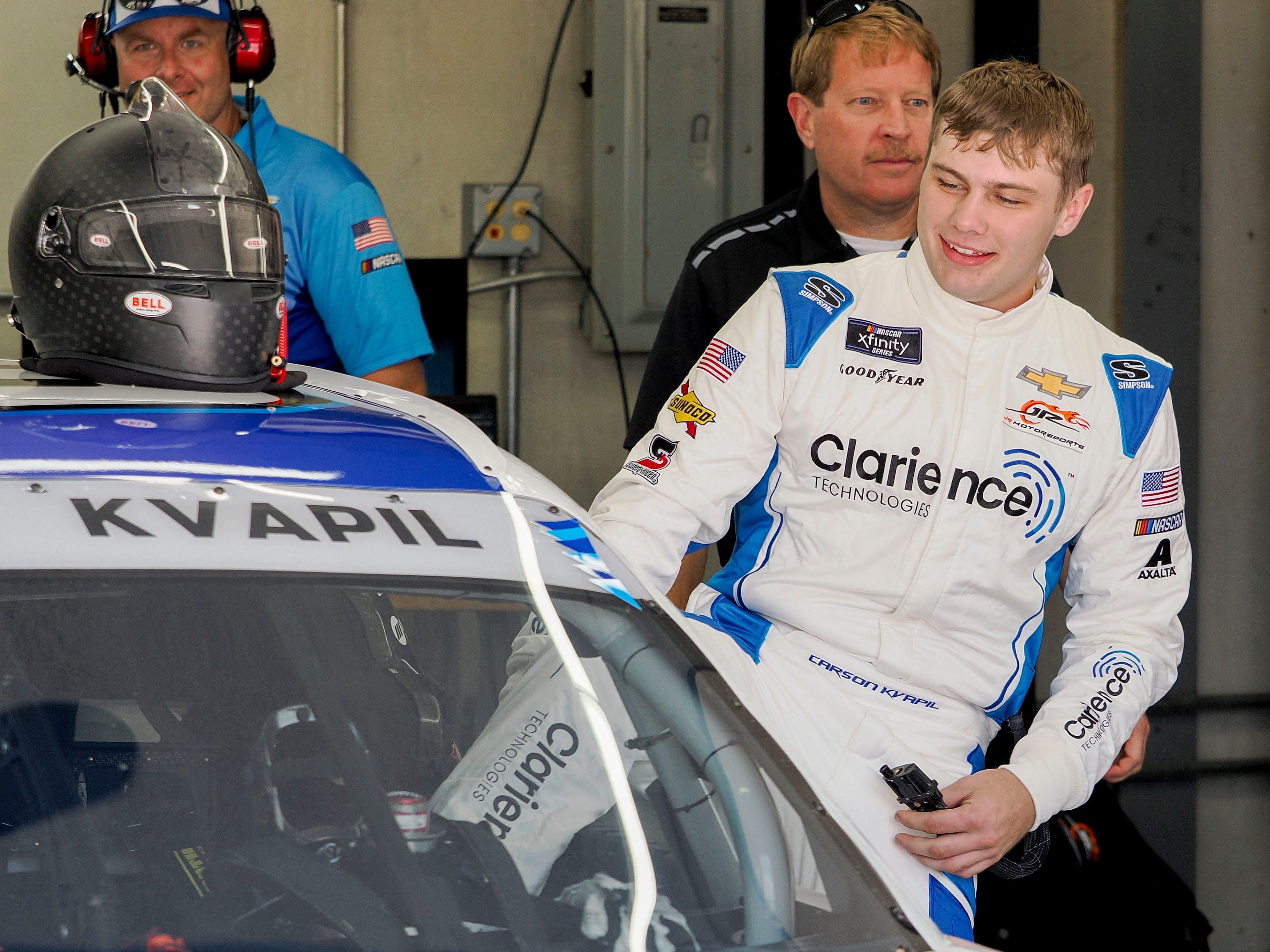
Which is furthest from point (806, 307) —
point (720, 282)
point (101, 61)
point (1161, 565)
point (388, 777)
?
point (101, 61)

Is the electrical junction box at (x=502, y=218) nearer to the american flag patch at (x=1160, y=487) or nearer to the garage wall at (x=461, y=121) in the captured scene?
the garage wall at (x=461, y=121)

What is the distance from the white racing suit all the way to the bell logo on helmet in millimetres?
577

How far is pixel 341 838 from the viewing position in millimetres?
1095

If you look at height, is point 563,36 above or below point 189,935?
above

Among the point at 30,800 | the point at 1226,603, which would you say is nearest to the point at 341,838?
the point at 30,800

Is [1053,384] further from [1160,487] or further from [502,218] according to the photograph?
[502,218]

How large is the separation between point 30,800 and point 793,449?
3.36ft

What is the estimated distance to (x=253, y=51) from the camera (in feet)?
8.90

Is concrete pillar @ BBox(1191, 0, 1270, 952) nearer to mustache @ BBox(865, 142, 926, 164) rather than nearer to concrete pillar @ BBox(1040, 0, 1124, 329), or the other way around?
concrete pillar @ BBox(1040, 0, 1124, 329)

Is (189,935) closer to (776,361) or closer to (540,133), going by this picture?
(776,361)

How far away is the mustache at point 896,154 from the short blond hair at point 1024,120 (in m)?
0.53

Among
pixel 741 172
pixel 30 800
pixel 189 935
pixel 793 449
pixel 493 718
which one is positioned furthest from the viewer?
pixel 741 172

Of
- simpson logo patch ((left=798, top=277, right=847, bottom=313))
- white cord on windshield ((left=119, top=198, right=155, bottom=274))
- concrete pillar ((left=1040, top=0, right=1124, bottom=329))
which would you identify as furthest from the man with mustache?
concrete pillar ((left=1040, top=0, right=1124, bottom=329))

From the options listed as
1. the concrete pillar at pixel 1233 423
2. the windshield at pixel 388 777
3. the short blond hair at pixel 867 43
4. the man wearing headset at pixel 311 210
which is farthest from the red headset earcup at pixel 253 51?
the concrete pillar at pixel 1233 423
